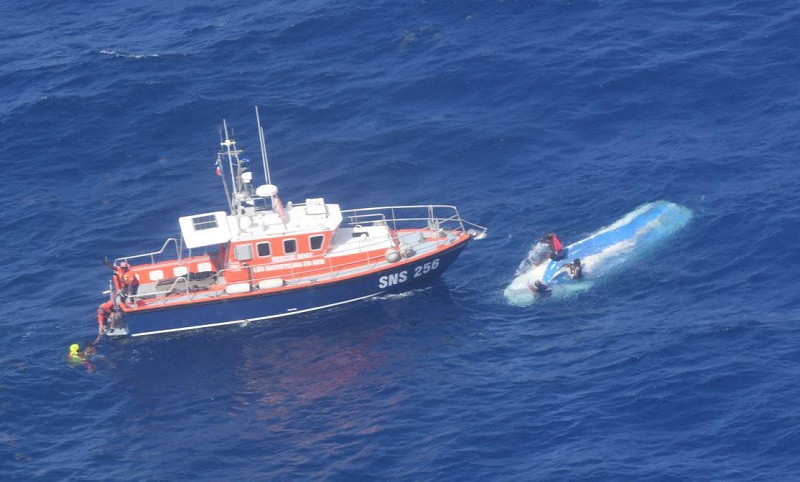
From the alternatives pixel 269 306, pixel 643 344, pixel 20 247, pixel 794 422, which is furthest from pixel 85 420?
pixel 794 422

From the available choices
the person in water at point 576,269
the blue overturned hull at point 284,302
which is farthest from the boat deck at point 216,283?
the person in water at point 576,269

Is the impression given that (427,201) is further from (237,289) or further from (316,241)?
(237,289)

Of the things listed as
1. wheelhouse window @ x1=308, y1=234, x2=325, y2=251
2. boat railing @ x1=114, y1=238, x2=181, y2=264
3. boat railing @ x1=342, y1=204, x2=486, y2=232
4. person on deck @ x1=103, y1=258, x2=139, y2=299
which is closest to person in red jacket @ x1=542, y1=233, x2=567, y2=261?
boat railing @ x1=342, y1=204, x2=486, y2=232

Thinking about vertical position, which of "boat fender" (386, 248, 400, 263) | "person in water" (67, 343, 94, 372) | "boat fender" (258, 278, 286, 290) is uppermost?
"boat fender" (386, 248, 400, 263)

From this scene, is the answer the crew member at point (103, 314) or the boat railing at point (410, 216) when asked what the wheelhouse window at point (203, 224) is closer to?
the crew member at point (103, 314)

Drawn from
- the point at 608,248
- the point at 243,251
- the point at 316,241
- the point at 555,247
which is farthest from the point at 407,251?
the point at 608,248

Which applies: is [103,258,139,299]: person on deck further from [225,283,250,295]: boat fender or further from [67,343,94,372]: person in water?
[225,283,250,295]: boat fender

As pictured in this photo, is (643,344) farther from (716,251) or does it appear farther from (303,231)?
(303,231)
